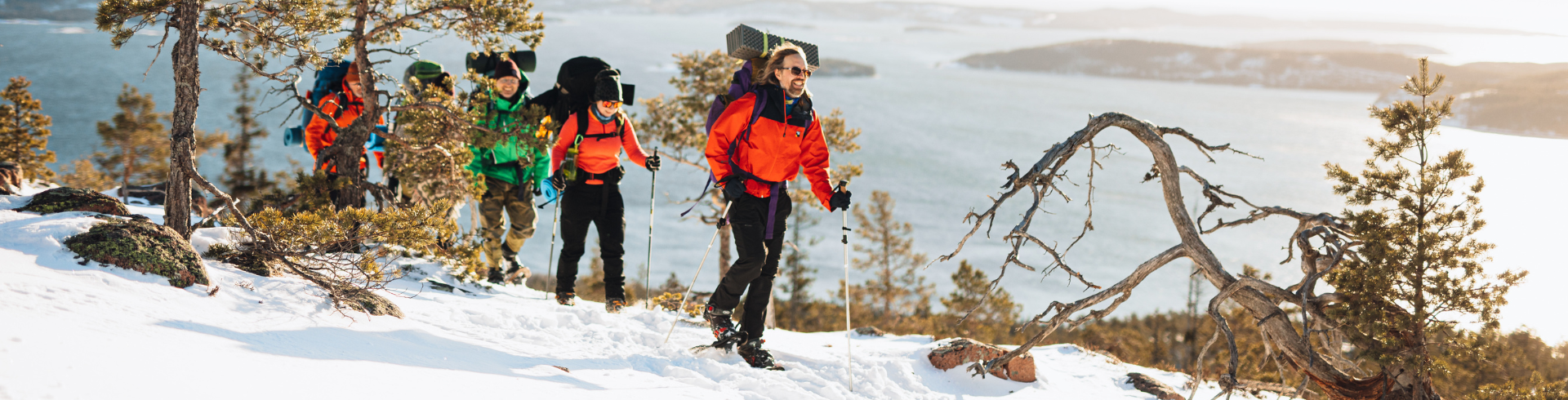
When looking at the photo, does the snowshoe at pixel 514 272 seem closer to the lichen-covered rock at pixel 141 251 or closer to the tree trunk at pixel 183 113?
the tree trunk at pixel 183 113

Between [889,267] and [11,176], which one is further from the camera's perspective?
[889,267]

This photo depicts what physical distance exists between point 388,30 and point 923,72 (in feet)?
572

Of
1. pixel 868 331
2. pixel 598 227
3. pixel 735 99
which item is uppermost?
pixel 735 99

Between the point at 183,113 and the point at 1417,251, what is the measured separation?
24.5 feet

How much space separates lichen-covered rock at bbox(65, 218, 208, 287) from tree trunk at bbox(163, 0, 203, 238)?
0.76m

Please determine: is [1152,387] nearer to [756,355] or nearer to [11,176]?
[756,355]

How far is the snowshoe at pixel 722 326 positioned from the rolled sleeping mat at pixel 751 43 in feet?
5.58

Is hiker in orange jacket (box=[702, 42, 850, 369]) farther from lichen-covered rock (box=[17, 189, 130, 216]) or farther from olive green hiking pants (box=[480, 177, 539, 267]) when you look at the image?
lichen-covered rock (box=[17, 189, 130, 216])

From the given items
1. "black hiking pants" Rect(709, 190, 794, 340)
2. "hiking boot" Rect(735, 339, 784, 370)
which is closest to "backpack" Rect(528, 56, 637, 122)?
"black hiking pants" Rect(709, 190, 794, 340)

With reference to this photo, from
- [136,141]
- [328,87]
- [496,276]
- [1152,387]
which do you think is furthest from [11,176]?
[136,141]

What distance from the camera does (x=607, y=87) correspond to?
5.98m

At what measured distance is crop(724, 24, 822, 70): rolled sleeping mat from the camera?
5148mm

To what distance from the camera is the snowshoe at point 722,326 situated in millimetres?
5070

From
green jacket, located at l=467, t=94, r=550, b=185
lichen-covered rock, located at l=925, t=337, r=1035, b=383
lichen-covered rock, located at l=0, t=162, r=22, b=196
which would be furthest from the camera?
green jacket, located at l=467, t=94, r=550, b=185
